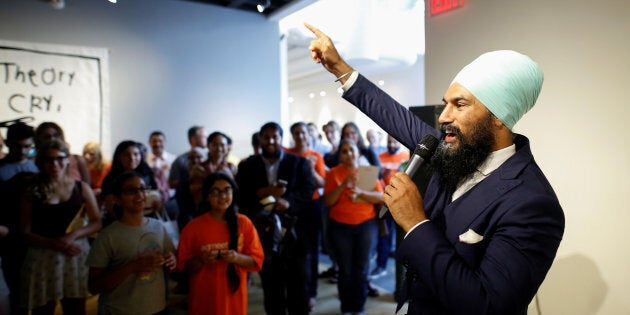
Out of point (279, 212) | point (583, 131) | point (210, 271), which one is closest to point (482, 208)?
point (583, 131)

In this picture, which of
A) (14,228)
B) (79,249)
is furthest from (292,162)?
(14,228)

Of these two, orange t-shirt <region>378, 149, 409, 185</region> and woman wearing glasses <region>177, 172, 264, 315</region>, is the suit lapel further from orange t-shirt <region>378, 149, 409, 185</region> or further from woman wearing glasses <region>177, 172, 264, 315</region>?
orange t-shirt <region>378, 149, 409, 185</region>

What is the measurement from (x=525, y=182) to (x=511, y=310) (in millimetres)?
316

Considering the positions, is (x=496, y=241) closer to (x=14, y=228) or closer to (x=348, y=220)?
(x=348, y=220)

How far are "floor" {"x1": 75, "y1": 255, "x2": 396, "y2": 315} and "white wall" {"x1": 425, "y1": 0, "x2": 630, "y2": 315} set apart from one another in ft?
5.41

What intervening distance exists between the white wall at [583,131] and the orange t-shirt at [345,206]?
4.77 feet

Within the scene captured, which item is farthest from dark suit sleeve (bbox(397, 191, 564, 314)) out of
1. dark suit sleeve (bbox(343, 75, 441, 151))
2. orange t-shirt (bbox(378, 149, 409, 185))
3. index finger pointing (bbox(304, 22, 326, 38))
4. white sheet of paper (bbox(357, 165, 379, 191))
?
orange t-shirt (bbox(378, 149, 409, 185))

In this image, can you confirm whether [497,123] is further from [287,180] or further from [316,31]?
[287,180]

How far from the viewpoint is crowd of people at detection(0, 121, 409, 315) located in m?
2.30

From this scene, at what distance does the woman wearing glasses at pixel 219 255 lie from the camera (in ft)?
7.68

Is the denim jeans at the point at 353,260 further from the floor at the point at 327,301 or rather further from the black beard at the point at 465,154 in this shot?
the black beard at the point at 465,154

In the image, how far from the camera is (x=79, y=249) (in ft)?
8.80

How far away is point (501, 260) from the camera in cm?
92

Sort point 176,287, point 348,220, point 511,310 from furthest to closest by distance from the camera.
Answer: point 176,287 → point 348,220 → point 511,310
